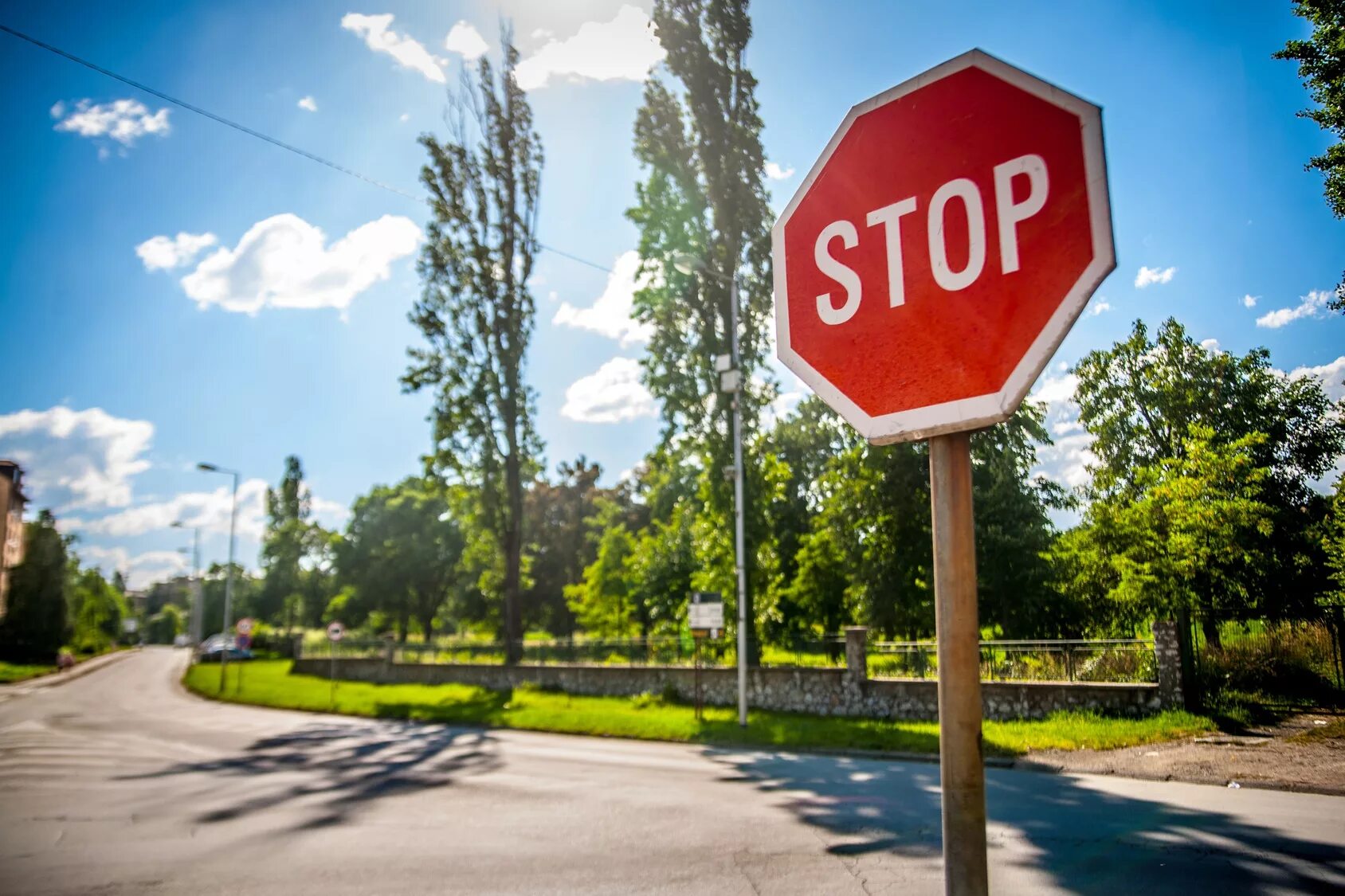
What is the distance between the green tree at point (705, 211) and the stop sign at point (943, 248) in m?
21.1

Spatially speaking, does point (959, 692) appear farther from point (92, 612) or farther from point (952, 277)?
point (92, 612)

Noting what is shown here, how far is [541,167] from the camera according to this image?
32.0m

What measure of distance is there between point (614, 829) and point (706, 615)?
1084cm

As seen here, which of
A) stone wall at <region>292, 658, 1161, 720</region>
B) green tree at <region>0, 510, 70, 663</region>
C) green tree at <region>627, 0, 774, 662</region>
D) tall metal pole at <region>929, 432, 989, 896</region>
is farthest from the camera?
green tree at <region>0, 510, 70, 663</region>

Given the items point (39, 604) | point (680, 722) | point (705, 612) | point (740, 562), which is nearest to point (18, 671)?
point (39, 604)

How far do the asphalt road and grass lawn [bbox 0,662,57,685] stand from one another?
40836mm

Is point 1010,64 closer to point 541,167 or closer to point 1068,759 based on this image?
point 1068,759

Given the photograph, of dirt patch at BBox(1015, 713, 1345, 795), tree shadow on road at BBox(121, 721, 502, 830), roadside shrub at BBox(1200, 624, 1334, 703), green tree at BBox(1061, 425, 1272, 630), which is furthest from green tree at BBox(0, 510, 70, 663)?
roadside shrub at BBox(1200, 624, 1334, 703)

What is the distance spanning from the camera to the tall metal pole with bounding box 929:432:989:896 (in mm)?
1461

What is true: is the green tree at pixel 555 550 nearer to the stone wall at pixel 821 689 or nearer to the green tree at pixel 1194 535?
the stone wall at pixel 821 689

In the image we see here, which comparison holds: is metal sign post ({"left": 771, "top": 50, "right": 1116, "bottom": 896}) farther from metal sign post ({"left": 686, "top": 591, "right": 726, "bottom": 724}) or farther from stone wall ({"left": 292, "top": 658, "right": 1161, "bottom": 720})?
metal sign post ({"left": 686, "top": 591, "right": 726, "bottom": 724})

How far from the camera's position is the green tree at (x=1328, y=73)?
11.4 m

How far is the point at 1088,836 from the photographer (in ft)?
22.8

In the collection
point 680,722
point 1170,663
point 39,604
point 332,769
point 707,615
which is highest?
point 707,615
